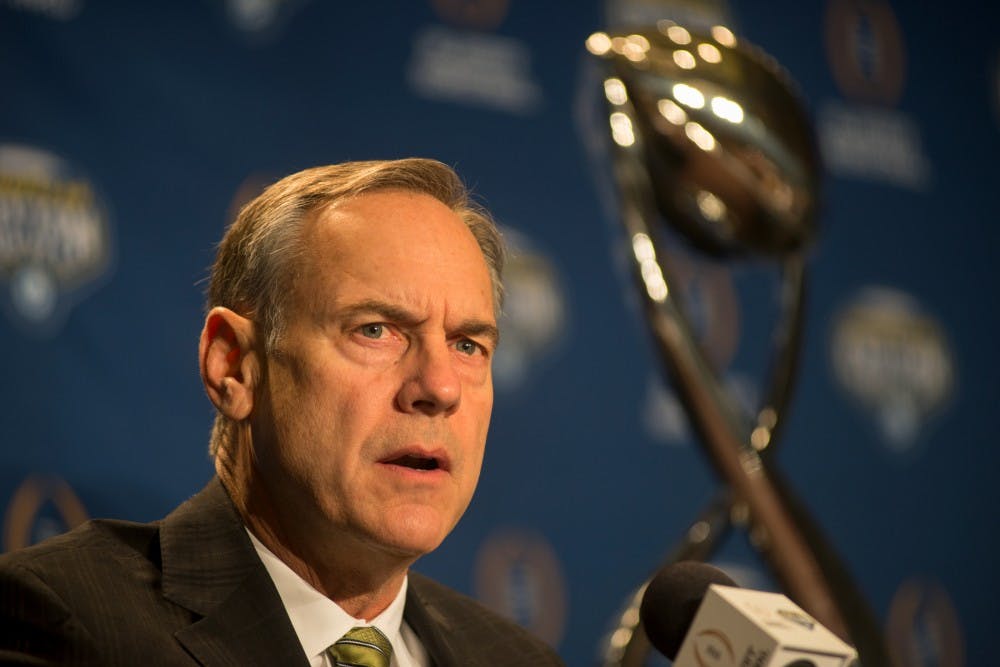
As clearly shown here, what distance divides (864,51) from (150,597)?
2997mm

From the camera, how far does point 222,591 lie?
151cm

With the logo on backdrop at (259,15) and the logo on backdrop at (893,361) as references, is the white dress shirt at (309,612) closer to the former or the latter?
the logo on backdrop at (259,15)

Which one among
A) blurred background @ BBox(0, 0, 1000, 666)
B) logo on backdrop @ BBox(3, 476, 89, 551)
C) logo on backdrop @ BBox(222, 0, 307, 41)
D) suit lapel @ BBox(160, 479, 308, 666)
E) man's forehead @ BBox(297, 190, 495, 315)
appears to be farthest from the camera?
logo on backdrop @ BBox(222, 0, 307, 41)

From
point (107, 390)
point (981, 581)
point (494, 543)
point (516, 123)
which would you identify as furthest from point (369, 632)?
point (981, 581)

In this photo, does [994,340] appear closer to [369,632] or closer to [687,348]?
[687,348]

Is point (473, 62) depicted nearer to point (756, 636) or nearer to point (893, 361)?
point (893, 361)

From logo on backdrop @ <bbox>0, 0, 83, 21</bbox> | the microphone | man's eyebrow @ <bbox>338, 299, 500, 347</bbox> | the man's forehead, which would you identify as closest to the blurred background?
logo on backdrop @ <bbox>0, 0, 83, 21</bbox>

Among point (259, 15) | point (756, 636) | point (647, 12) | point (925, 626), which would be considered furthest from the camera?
point (925, 626)

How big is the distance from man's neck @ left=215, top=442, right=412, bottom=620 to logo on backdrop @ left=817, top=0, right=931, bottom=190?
252 centimetres

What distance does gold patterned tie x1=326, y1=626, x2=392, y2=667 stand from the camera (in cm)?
157

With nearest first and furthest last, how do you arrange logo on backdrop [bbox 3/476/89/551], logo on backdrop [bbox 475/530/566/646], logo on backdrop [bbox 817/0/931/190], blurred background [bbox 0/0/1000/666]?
logo on backdrop [bbox 3/476/89/551]
blurred background [bbox 0/0/1000/666]
logo on backdrop [bbox 475/530/566/646]
logo on backdrop [bbox 817/0/931/190]

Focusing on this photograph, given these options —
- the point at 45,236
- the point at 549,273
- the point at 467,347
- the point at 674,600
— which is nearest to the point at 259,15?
the point at 45,236

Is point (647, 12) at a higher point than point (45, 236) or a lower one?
higher

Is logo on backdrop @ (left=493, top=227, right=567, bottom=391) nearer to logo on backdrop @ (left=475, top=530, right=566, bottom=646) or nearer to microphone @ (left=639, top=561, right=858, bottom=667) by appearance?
logo on backdrop @ (left=475, top=530, right=566, bottom=646)
